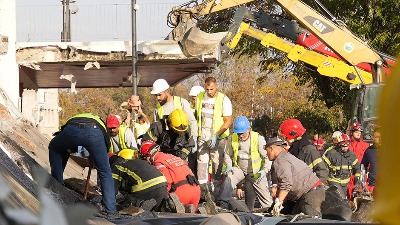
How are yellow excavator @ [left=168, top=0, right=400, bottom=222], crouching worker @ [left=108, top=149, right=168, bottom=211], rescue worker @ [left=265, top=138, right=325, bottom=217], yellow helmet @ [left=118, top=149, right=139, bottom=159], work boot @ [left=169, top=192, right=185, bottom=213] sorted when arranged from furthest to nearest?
yellow excavator @ [left=168, top=0, right=400, bottom=222]
yellow helmet @ [left=118, top=149, right=139, bottom=159]
rescue worker @ [left=265, top=138, right=325, bottom=217]
crouching worker @ [left=108, top=149, right=168, bottom=211]
work boot @ [left=169, top=192, right=185, bottom=213]

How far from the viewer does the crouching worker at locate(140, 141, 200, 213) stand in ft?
28.6

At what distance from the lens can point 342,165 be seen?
12445 millimetres

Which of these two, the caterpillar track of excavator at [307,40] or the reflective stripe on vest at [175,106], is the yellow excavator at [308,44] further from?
the reflective stripe on vest at [175,106]

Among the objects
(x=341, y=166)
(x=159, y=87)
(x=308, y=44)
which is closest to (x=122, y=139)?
(x=159, y=87)

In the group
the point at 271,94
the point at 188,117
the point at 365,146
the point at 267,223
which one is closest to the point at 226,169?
the point at 188,117

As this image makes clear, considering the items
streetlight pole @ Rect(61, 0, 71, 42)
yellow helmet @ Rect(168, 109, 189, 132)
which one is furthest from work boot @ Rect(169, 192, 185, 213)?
streetlight pole @ Rect(61, 0, 71, 42)

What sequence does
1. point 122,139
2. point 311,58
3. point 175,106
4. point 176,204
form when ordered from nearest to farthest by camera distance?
point 176,204 < point 175,106 < point 122,139 < point 311,58

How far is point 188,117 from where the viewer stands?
425 inches

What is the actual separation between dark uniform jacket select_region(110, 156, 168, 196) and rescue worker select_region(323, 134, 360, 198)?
432 cm

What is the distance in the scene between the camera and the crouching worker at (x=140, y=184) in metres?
8.23

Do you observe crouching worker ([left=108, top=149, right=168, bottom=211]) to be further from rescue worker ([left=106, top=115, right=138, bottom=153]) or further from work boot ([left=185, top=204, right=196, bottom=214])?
rescue worker ([left=106, top=115, right=138, bottom=153])

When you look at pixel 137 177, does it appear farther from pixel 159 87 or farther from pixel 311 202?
pixel 159 87

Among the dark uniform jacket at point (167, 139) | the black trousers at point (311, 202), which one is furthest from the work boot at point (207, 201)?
the black trousers at point (311, 202)

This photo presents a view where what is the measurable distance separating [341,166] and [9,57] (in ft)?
23.6
